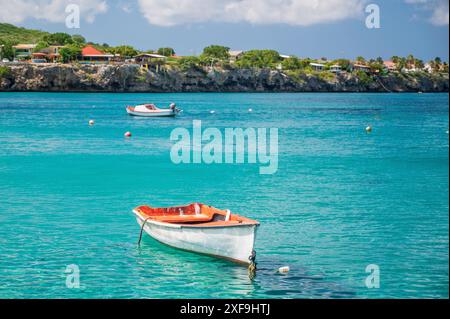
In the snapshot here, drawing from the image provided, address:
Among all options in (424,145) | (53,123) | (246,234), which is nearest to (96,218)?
(246,234)

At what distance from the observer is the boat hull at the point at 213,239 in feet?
70.0

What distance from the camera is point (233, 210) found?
1246 inches

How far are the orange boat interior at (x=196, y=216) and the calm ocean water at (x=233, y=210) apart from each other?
1115 mm

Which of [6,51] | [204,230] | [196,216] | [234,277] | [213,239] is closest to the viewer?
[234,277]

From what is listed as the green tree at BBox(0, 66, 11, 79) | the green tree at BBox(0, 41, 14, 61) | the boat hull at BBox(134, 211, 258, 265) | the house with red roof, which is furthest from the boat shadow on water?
the green tree at BBox(0, 41, 14, 61)

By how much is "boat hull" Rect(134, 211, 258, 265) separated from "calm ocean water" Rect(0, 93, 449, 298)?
0.38 m

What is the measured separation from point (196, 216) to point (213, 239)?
81.6 inches

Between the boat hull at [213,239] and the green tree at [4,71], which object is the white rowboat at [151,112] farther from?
the green tree at [4,71]

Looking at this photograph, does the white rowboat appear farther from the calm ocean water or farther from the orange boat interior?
the orange boat interior

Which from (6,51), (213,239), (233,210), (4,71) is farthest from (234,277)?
(6,51)

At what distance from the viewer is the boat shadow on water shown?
19719 mm

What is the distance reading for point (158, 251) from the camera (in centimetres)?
2391

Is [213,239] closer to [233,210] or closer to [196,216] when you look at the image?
[196,216]
